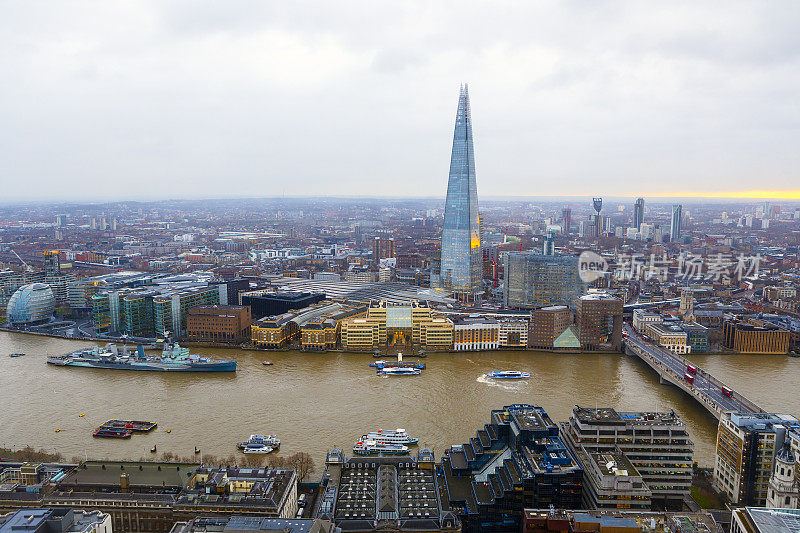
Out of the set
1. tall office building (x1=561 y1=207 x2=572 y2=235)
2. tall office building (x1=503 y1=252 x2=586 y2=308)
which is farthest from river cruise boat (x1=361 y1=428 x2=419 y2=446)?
tall office building (x1=561 y1=207 x2=572 y2=235)

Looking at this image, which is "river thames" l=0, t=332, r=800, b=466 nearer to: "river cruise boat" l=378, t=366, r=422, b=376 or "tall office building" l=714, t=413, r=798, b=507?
"river cruise boat" l=378, t=366, r=422, b=376

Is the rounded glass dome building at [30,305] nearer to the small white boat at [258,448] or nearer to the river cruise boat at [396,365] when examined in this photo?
the river cruise boat at [396,365]

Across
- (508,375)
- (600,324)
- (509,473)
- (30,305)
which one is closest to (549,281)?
(600,324)

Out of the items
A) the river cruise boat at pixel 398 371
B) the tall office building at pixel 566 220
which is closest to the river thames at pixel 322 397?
the river cruise boat at pixel 398 371

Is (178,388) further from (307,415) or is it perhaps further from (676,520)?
(676,520)

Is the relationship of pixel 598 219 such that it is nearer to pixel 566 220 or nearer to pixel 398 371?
pixel 566 220

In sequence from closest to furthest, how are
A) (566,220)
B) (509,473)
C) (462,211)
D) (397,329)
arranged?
(509,473) < (397,329) < (462,211) < (566,220)
